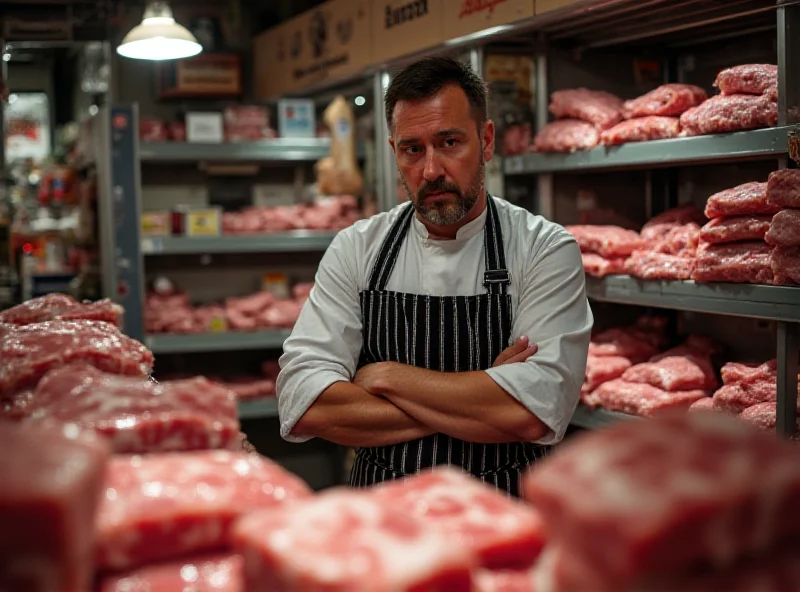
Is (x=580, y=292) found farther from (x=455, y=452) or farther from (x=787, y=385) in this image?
(x=787, y=385)

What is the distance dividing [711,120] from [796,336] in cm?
86

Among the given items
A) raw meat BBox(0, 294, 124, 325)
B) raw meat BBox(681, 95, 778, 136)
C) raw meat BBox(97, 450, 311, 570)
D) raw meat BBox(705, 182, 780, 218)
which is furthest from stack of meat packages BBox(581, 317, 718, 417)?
raw meat BBox(97, 450, 311, 570)

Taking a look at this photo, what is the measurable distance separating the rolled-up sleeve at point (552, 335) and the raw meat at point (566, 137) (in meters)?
1.41

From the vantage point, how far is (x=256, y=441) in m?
6.98

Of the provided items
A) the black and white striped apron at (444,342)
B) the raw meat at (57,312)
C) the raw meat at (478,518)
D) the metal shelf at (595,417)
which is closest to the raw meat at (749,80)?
the black and white striped apron at (444,342)

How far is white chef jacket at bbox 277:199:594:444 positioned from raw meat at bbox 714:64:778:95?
115 centimetres

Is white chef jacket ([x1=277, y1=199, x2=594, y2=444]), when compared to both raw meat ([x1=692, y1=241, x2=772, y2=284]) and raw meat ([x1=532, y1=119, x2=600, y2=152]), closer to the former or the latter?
raw meat ([x1=692, y1=241, x2=772, y2=284])

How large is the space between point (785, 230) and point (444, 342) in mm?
1341

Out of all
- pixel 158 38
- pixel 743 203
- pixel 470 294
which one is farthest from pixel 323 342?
pixel 158 38

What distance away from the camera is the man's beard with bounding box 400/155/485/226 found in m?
2.85

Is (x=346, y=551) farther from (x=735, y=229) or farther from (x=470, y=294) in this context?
(x=735, y=229)

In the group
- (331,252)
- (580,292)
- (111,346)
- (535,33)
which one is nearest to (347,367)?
(331,252)

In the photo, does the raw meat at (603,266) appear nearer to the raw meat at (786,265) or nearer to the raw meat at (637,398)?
the raw meat at (637,398)

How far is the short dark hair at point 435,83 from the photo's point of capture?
2814mm
